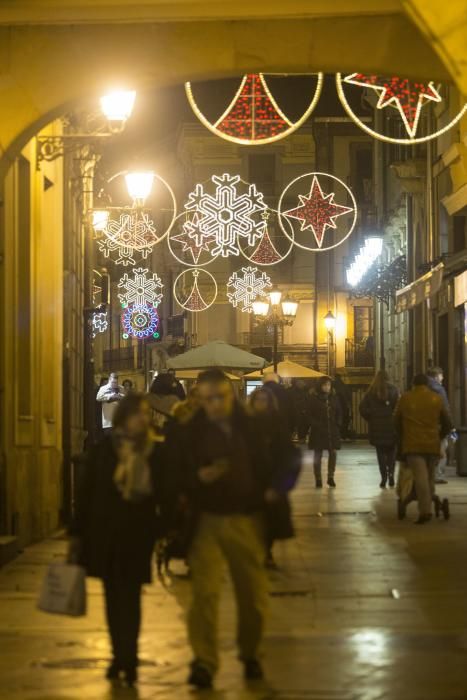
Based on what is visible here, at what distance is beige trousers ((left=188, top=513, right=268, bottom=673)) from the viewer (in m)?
8.66

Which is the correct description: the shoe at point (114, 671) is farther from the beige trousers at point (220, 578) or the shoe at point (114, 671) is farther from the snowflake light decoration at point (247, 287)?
the snowflake light decoration at point (247, 287)

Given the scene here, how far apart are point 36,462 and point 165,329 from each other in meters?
55.9

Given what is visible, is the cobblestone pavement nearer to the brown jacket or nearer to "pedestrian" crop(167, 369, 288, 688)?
"pedestrian" crop(167, 369, 288, 688)

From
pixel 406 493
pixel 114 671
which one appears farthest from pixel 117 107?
pixel 114 671

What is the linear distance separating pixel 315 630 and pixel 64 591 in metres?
2.82

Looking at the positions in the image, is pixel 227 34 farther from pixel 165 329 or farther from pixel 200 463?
pixel 165 329

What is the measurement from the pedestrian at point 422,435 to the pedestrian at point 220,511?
9716 mm

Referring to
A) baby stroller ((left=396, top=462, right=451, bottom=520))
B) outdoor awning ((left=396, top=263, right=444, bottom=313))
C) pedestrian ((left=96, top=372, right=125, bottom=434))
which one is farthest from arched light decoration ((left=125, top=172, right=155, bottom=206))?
outdoor awning ((left=396, top=263, right=444, bottom=313))

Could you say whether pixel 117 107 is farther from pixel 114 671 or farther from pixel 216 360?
pixel 216 360

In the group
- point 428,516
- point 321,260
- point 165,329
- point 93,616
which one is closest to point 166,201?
point 165,329

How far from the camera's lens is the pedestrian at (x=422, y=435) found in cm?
1844

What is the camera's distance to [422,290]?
30.8 meters

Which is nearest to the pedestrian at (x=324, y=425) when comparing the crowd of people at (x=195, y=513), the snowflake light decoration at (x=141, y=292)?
the crowd of people at (x=195, y=513)

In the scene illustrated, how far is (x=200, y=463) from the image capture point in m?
8.76
